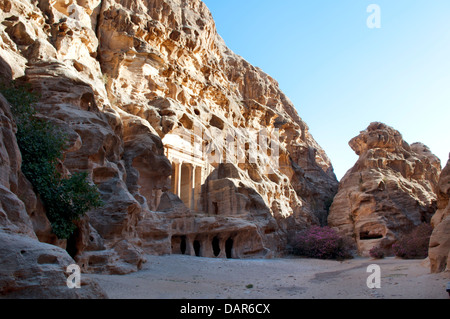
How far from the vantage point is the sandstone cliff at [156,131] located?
15984 mm

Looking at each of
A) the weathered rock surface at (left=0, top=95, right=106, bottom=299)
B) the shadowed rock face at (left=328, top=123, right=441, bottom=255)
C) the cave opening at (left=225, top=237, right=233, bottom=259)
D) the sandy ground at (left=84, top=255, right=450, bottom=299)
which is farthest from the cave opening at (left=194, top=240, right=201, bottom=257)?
the weathered rock surface at (left=0, top=95, right=106, bottom=299)

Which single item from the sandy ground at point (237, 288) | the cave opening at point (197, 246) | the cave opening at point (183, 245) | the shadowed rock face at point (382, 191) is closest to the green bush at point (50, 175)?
the sandy ground at point (237, 288)

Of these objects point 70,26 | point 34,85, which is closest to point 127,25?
point 70,26

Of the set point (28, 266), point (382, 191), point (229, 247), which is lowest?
point (229, 247)

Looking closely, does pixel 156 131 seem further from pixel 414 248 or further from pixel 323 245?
pixel 414 248

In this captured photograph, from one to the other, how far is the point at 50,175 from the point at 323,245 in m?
25.3

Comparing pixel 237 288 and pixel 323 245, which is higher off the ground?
pixel 323 245

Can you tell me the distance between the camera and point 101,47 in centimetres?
3158

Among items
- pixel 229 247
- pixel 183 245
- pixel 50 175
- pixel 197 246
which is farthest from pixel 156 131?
pixel 50 175

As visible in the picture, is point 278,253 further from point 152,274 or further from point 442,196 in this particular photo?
point 152,274

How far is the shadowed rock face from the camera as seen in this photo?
33875mm

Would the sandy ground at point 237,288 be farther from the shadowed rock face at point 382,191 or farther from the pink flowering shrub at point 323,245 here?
the shadowed rock face at point 382,191

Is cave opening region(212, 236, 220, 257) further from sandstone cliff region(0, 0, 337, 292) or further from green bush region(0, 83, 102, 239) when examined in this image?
green bush region(0, 83, 102, 239)

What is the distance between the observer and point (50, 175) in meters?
12.0
